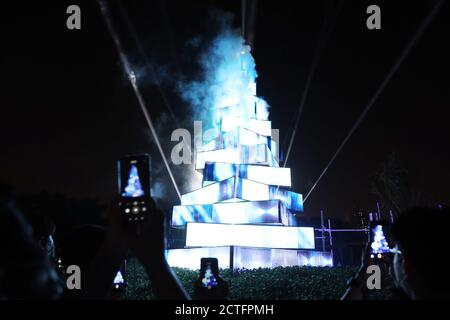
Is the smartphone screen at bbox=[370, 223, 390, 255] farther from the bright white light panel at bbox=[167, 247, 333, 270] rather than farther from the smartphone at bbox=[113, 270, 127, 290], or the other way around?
the bright white light panel at bbox=[167, 247, 333, 270]

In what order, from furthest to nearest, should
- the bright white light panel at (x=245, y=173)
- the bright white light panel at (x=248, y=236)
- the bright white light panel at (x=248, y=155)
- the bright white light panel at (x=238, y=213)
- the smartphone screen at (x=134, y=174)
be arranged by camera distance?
the bright white light panel at (x=248, y=155) < the bright white light panel at (x=245, y=173) < the bright white light panel at (x=238, y=213) < the bright white light panel at (x=248, y=236) < the smartphone screen at (x=134, y=174)

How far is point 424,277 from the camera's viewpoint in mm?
2795

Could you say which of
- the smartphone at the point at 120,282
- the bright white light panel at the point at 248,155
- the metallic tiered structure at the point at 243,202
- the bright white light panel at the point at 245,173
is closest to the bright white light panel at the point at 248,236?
the metallic tiered structure at the point at 243,202

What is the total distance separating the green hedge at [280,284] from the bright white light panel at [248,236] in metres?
6.10

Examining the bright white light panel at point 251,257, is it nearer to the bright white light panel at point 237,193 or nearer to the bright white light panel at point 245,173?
the bright white light panel at point 237,193

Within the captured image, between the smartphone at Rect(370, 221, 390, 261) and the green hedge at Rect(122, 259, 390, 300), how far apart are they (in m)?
10.5

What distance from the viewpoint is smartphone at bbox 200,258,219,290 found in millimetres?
6887

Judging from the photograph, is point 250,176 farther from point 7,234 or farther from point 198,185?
point 7,234

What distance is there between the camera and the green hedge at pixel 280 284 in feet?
55.8

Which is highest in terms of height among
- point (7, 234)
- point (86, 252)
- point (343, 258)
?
point (7, 234)

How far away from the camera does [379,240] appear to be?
5984 millimetres

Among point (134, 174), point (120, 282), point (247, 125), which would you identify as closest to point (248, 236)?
point (247, 125)
